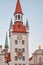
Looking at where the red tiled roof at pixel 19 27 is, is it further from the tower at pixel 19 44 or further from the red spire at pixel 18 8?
the red spire at pixel 18 8

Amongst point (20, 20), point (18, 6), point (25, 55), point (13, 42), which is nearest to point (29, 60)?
point (25, 55)


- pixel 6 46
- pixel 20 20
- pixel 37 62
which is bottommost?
pixel 37 62

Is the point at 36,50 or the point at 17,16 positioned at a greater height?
the point at 17,16

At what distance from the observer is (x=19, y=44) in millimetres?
62250

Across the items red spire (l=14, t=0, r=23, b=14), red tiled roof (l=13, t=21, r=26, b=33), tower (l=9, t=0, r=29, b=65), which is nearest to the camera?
tower (l=9, t=0, r=29, b=65)

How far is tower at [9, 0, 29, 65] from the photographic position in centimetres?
6131

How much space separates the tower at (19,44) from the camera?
6131cm

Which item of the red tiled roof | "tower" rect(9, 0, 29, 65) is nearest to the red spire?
the red tiled roof

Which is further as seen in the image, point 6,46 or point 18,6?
point 18,6

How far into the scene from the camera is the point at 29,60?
2466 inches

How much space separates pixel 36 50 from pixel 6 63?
336 inches

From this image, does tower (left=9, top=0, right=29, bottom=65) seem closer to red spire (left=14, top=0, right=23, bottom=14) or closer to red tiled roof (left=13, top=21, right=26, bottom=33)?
red tiled roof (left=13, top=21, right=26, bottom=33)

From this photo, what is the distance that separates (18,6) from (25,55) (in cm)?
1361

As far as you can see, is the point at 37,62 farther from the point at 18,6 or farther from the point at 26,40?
the point at 18,6
